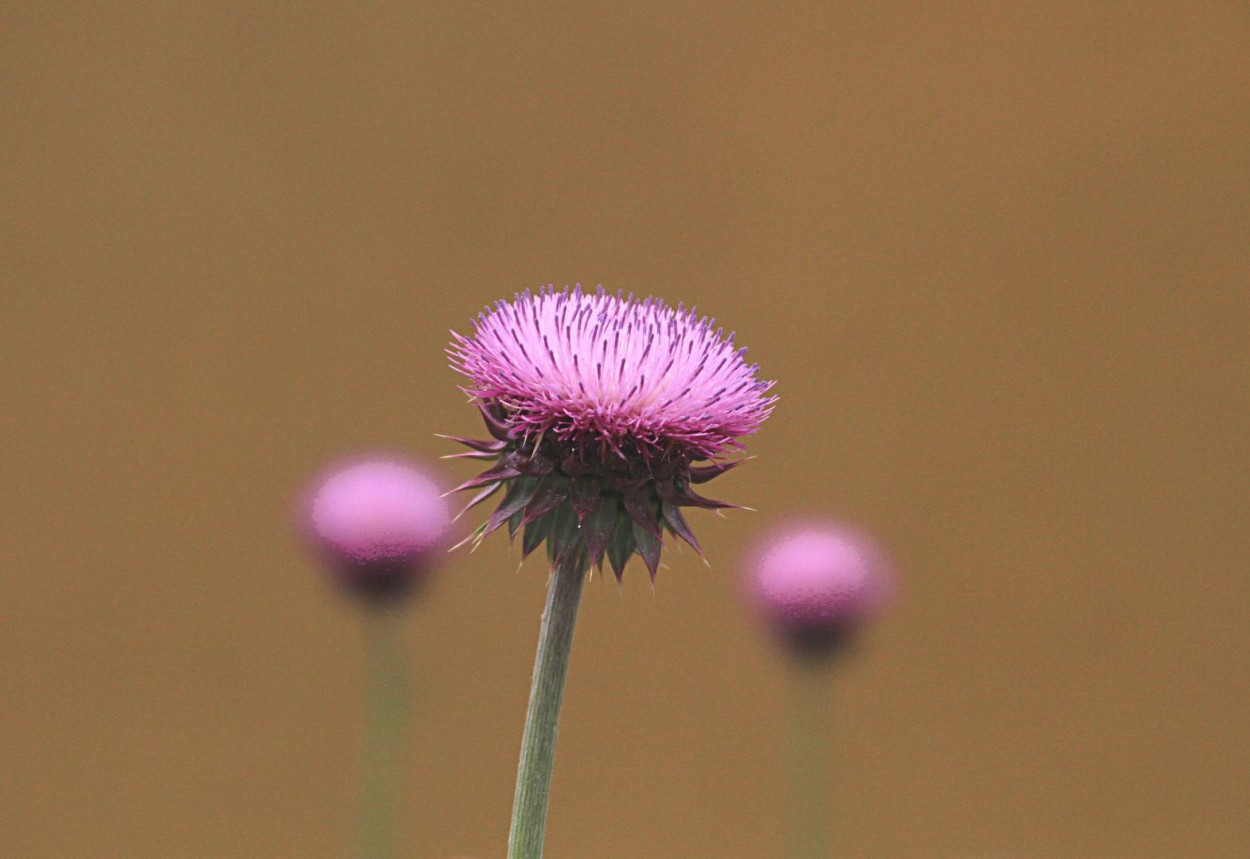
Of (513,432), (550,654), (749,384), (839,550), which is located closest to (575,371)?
(513,432)

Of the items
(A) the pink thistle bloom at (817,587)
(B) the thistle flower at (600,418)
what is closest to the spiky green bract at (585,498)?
(B) the thistle flower at (600,418)

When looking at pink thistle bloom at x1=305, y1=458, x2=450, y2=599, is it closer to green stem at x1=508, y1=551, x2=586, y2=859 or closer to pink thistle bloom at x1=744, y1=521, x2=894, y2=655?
green stem at x1=508, y1=551, x2=586, y2=859

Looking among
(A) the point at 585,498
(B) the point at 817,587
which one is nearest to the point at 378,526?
(A) the point at 585,498

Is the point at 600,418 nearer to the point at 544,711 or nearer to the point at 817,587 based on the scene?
the point at 544,711

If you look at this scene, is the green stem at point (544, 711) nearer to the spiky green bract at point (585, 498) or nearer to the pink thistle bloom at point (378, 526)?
the spiky green bract at point (585, 498)

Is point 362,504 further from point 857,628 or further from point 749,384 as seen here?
point 857,628

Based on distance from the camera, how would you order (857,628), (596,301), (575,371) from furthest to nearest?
(857,628) < (596,301) < (575,371)

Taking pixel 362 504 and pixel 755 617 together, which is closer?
pixel 362 504
